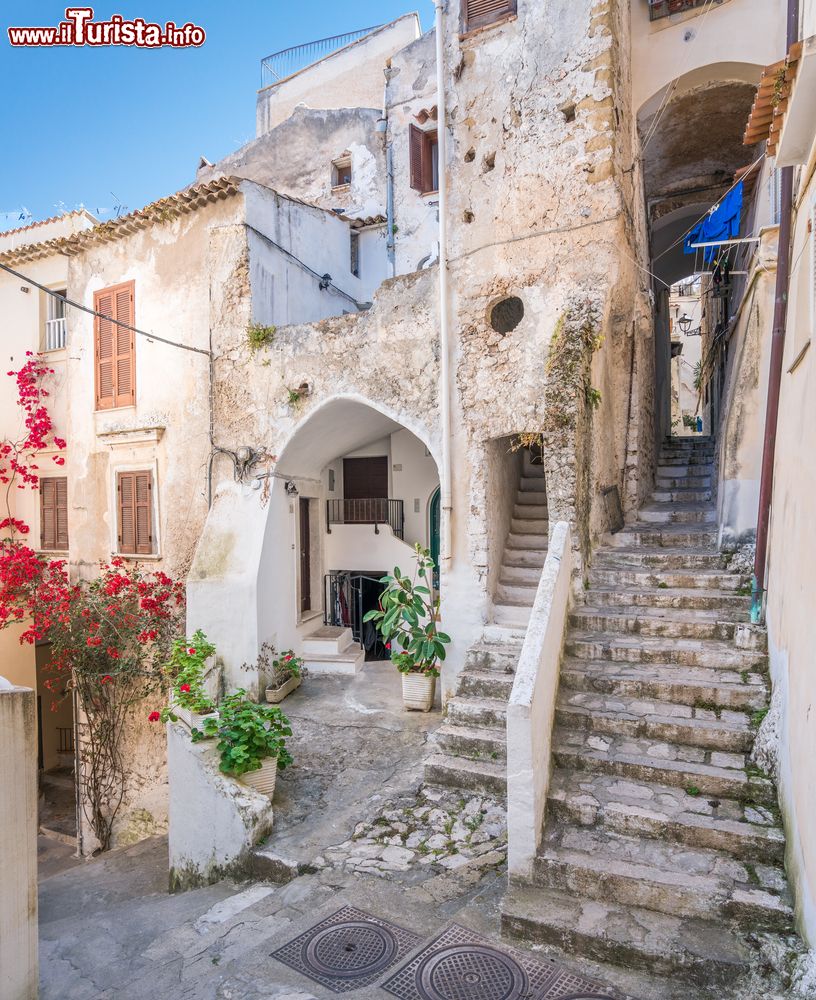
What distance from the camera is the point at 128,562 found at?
11711 mm

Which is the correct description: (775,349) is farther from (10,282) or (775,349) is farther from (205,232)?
(10,282)

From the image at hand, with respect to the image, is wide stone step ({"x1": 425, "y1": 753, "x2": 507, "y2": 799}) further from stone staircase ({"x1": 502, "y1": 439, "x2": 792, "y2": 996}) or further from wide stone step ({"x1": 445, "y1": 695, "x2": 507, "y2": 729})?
stone staircase ({"x1": 502, "y1": 439, "x2": 792, "y2": 996})

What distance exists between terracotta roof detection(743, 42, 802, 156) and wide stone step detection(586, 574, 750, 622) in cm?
384

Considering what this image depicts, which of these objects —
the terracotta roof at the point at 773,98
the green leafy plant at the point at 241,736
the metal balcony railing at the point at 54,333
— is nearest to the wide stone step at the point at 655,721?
the green leafy plant at the point at 241,736

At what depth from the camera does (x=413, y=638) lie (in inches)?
346

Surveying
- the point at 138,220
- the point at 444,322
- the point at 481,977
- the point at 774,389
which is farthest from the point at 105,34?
the point at 481,977

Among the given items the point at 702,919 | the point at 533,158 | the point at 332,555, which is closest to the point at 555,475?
the point at 533,158

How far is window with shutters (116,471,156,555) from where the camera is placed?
11477 millimetres

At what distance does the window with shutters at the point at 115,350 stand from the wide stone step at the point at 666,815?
10077mm

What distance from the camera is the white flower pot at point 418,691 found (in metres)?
8.95

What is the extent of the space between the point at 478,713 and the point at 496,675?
675 mm

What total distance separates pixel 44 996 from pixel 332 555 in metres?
8.75

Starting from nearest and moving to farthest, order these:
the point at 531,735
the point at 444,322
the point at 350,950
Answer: the point at 350,950 → the point at 531,735 → the point at 444,322

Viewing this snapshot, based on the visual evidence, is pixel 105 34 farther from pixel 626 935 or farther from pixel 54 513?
pixel 626 935
